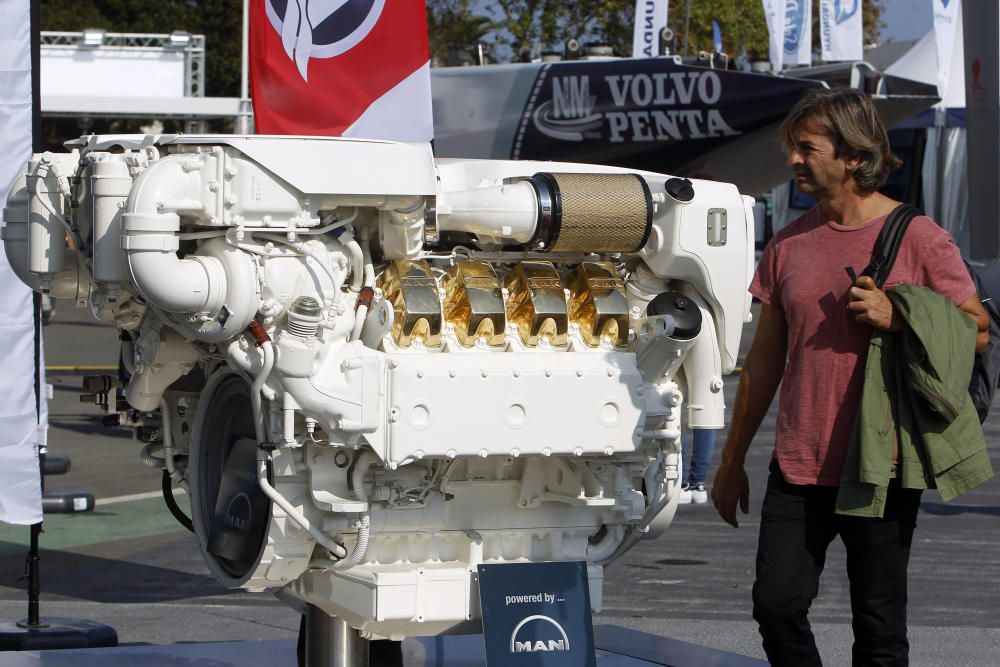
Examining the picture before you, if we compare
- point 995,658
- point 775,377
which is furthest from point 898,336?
point 995,658

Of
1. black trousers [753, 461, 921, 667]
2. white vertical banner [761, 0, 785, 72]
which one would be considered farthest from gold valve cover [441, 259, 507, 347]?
white vertical banner [761, 0, 785, 72]

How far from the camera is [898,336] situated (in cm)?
358

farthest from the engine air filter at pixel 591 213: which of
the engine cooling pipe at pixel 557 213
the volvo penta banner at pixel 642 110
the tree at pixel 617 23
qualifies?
the tree at pixel 617 23

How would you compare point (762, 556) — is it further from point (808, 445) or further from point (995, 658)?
point (995, 658)

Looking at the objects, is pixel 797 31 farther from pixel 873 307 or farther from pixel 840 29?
pixel 873 307

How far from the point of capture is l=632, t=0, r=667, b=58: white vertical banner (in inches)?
803

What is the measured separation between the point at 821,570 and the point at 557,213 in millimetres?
1089

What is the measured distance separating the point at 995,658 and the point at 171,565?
3960 millimetres

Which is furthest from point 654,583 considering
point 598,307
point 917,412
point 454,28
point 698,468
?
point 454,28

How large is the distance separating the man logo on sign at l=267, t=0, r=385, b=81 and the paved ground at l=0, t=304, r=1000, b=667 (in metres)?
2.18

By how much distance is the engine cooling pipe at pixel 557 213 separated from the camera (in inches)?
149

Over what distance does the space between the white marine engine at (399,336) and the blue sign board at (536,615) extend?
0.08 meters

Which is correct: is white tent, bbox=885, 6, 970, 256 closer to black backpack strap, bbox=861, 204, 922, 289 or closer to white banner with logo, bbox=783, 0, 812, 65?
white banner with logo, bbox=783, 0, 812, 65

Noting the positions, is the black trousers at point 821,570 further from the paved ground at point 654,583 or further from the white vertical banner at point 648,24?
the white vertical banner at point 648,24
